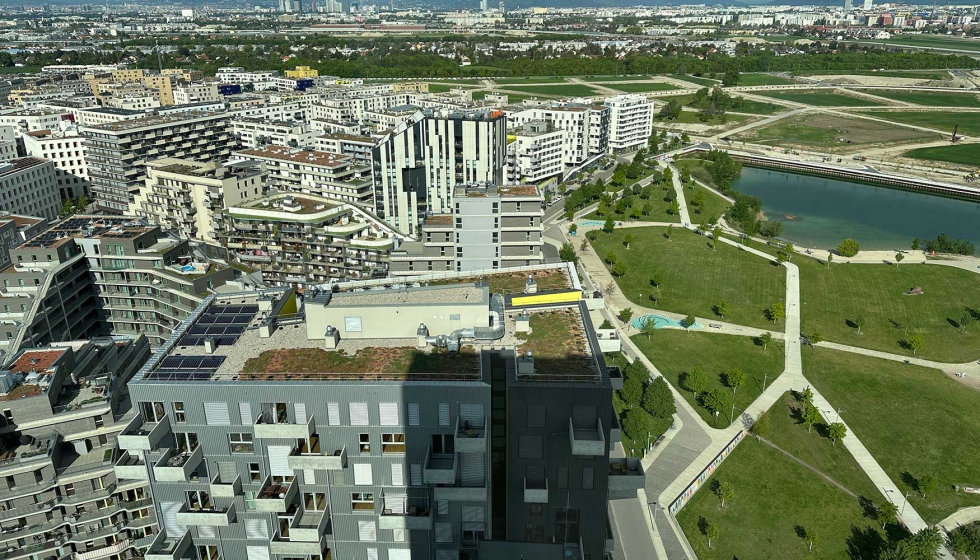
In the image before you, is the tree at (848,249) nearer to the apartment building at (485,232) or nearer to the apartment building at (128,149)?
the apartment building at (485,232)

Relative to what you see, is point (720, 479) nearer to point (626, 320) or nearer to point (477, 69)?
point (626, 320)

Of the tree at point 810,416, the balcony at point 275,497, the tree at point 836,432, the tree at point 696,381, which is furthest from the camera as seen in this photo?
the tree at point 696,381

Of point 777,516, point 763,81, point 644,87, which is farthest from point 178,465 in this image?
point 763,81

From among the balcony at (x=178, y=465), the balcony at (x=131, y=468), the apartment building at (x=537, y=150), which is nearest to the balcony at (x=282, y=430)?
the balcony at (x=178, y=465)

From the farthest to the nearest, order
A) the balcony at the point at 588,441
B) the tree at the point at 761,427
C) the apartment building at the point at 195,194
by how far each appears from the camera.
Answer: the apartment building at the point at 195,194 < the tree at the point at 761,427 < the balcony at the point at 588,441

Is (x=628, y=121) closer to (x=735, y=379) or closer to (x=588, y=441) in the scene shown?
(x=735, y=379)

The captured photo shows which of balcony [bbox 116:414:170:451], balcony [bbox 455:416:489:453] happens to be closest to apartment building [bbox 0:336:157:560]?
balcony [bbox 116:414:170:451]

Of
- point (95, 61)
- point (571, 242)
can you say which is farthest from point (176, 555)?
point (95, 61)
